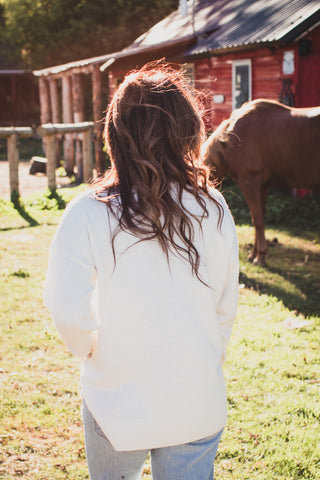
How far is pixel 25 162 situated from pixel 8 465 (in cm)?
1886

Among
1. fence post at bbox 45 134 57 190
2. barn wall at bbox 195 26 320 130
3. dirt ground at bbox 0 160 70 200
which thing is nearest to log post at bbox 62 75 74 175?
dirt ground at bbox 0 160 70 200

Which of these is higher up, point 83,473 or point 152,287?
point 152,287

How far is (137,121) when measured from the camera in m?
1.59

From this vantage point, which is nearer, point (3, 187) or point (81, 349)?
point (81, 349)

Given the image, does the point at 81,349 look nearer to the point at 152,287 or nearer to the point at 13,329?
the point at 152,287

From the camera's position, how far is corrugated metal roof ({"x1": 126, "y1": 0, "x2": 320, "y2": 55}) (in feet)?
35.1

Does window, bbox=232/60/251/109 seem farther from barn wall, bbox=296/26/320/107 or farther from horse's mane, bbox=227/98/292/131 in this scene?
horse's mane, bbox=227/98/292/131

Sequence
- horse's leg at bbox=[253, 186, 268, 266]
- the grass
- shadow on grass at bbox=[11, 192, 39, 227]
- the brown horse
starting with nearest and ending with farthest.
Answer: the grass, the brown horse, horse's leg at bbox=[253, 186, 268, 266], shadow on grass at bbox=[11, 192, 39, 227]

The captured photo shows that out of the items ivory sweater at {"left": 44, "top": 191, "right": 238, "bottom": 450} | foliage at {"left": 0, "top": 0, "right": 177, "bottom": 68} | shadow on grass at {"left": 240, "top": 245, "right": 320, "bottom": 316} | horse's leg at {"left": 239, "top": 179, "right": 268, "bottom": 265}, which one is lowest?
shadow on grass at {"left": 240, "top": 245, "right": 320, "bottom": 316}

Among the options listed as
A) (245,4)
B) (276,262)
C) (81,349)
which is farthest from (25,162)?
(81,349)

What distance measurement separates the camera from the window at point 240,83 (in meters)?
13.2

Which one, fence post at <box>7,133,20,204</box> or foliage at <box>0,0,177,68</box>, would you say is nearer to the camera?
fence post at <box>7,133,20,204</box>

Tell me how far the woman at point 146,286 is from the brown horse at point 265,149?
5.11m

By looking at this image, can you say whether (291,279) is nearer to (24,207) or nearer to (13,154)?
(24,207)
